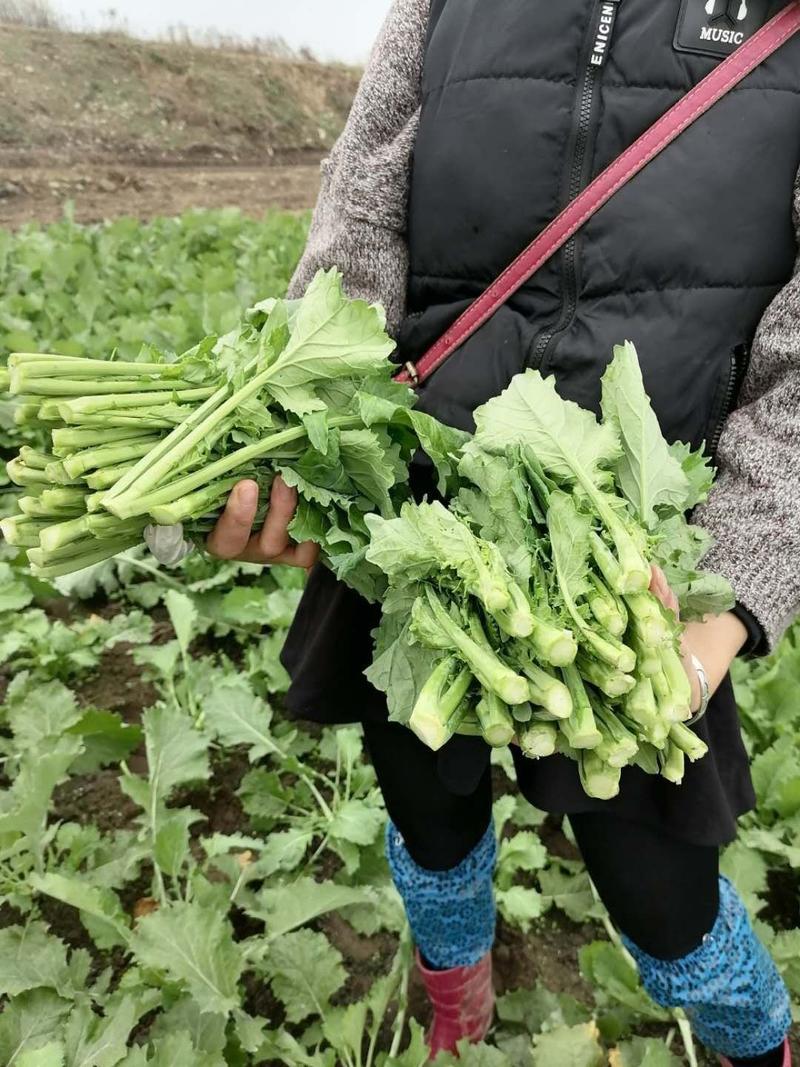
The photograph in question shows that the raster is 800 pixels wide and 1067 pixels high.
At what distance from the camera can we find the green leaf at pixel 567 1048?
176 centimetres

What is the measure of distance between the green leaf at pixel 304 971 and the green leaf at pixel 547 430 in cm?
145

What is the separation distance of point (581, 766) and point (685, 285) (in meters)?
0.76

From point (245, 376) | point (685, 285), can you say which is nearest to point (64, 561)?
point (245, 376)

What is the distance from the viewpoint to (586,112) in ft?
4.37

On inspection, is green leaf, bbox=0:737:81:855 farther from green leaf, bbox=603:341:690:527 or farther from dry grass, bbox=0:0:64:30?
dry grass, bbox=0:0:64:30

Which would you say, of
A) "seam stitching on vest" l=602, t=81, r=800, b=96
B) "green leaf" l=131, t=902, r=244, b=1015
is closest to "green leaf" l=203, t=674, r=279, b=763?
"green leaf" l=131, t=902, r=244, b=1015

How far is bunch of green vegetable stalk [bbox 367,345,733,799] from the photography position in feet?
3.50

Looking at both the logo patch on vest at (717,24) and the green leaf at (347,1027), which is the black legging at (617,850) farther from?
the logo patch on vest at (717,24)

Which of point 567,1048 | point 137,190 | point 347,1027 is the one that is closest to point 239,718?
point 347,1027

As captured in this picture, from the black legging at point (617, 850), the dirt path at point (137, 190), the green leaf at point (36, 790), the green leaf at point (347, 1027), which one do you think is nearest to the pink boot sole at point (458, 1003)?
the green leaf at point (347, 1027)

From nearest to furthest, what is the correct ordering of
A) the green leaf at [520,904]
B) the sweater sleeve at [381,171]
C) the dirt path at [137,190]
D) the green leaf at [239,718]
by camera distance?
the sweater sleeve at [381,171] → the green leaf at [520,904] → the green leaf at [239,718] → the dirt path at [137,190]

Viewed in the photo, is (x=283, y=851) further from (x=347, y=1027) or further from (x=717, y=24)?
(x=717, y=24)

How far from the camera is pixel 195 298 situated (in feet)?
17.6

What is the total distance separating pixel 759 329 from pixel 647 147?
0.33m
